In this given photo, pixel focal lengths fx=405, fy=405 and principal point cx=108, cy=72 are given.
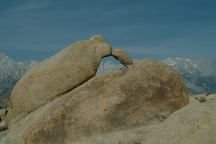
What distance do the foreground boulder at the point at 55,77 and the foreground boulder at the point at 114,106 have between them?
22.6 feet

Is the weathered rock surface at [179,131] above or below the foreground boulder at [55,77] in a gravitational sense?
below

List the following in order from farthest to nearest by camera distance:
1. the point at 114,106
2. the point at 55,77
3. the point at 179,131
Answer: the point at 55,77, the point at 114,106, the point at 179,131

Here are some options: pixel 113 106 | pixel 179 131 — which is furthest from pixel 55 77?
pixel 179 131

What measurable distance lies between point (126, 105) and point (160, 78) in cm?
304

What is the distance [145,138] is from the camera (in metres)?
20.8

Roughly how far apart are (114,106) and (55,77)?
35.8 feet

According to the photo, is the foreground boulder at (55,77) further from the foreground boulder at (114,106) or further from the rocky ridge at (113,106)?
the foreground boulder at (114,106)

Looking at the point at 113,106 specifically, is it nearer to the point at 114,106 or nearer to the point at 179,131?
the point at 114,106

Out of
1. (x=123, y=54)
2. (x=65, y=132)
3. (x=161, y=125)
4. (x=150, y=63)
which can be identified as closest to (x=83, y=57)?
(x=123, y=54)

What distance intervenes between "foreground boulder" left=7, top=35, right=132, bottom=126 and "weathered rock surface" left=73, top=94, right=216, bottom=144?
11.2m

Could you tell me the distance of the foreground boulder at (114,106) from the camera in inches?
917

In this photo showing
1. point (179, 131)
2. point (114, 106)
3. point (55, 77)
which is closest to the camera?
point (179, 131)

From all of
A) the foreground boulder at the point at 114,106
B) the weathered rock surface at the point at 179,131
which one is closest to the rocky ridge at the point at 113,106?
the foreground boulder at the point at 114,106

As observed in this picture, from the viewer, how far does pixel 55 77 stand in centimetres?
3338
